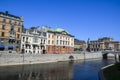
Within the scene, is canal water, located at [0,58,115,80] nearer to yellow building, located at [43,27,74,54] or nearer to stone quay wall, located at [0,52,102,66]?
stone quay wall, located at [0,52,102,66]

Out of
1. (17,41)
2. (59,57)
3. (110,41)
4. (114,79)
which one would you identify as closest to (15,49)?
(17,41)

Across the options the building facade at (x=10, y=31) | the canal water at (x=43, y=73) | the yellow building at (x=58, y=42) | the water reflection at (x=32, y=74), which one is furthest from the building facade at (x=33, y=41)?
the water reflection at (x=32, y=74)

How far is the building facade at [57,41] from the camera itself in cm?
10319

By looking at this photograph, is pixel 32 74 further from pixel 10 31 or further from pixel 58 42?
pixel 58 42

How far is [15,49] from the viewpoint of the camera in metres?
80.2

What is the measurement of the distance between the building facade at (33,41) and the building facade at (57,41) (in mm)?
4559

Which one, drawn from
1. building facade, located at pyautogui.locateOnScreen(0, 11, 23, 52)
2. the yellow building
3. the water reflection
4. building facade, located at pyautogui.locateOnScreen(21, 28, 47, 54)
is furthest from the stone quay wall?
the yellow building

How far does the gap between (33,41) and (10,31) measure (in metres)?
16.4

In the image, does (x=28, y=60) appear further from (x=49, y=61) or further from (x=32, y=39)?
(x=32, y=39)

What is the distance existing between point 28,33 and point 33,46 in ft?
26.0

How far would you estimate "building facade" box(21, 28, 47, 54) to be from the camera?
8556cm

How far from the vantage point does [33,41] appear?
9119 centimetres

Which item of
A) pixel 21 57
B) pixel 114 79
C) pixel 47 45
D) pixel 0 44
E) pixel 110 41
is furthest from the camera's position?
pixel 110 41

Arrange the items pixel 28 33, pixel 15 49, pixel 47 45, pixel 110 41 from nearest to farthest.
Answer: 1. pixel 15 49
2. pixel 28 33
3. pixel 47 45
4. pixel 110 41
